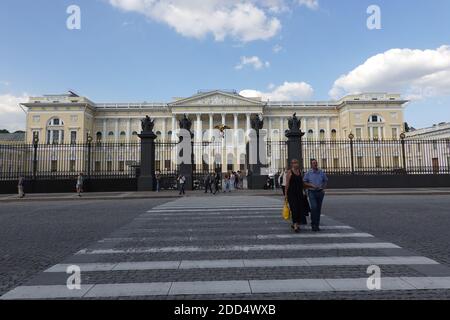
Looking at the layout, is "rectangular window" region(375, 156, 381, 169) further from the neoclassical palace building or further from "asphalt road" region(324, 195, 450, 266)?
the neoclassical palace building

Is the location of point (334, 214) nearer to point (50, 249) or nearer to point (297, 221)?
point (297, 221)

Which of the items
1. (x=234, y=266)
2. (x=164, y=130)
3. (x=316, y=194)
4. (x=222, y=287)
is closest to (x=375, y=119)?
(x=164, y=130)

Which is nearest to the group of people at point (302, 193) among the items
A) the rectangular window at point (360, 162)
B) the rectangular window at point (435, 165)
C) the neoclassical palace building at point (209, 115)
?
the rectangular window at point (360, 162)

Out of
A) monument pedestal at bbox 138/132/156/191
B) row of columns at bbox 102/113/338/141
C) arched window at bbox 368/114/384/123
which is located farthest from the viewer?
row of columns at bbox 102/113/338/141

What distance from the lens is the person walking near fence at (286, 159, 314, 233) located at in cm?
773

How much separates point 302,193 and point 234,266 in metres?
3.46

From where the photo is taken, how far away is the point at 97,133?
86.8 meters

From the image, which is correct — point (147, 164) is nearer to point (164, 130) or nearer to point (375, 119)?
point (164, 130)

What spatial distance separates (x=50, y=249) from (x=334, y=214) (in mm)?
8272

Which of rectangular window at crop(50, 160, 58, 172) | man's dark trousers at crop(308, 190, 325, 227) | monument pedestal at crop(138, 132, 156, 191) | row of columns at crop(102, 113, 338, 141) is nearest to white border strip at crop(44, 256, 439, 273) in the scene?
man's dark trousers at crop(308, 190, 325, 227)

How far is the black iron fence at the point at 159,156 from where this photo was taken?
79.6ft

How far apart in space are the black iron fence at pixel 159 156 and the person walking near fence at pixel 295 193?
1642 centimetres

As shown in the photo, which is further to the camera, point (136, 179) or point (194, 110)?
point (194, 110)

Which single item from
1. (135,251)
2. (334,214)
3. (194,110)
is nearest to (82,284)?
(135,251)
